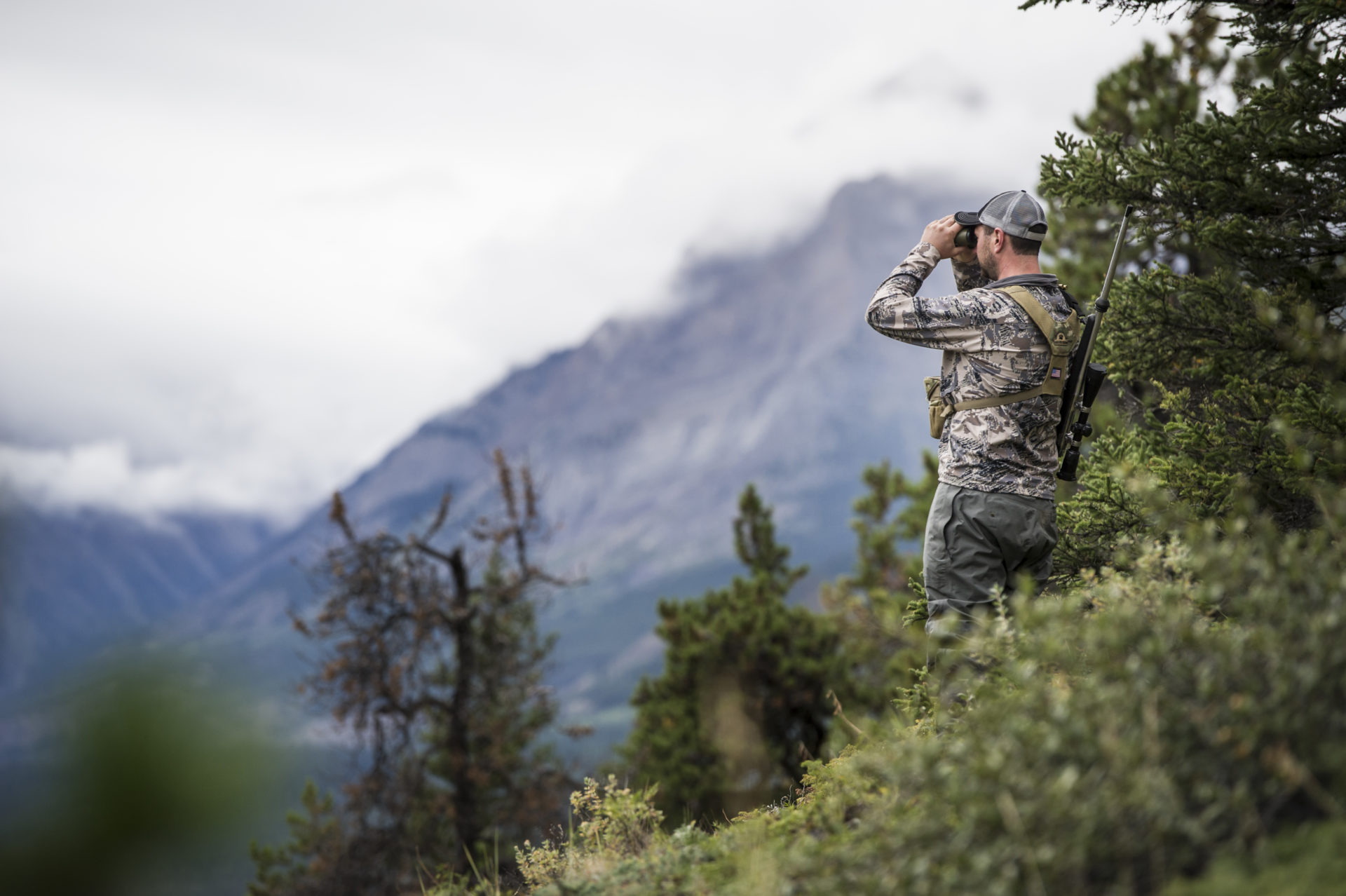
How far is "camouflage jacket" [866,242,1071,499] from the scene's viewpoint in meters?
4.98

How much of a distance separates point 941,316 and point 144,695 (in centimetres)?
397

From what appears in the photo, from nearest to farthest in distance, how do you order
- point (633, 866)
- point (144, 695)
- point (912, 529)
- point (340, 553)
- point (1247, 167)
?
1. point (144, 695)
2. point (633, 866)
3. point (1247, 167)
4. point (340, 553)
5. point (912, 529)

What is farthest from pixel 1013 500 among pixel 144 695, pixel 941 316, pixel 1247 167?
pixel 144 695

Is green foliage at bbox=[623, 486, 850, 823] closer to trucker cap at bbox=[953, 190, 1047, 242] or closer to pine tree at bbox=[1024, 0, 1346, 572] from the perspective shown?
pine tree at bbox=[1024, 0, 1346, 572]

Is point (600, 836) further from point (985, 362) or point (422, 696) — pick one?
point (422, 696)

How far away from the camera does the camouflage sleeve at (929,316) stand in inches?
195

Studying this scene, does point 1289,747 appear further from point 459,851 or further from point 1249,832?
point 459,851

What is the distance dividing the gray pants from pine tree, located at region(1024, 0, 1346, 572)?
4.84 feet

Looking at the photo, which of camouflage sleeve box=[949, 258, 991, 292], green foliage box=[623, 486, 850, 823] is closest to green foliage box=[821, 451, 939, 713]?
green foliage box=[623, 486, 850, 823]

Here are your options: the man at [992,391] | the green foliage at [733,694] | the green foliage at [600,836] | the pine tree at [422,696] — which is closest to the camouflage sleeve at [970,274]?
the man at [992,391]

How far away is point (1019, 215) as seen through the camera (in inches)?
197

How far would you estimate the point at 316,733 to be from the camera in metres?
20.8

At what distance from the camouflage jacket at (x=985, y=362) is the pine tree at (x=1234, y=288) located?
1.41 meters

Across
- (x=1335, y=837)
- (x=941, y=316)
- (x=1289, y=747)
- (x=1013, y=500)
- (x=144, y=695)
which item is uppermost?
(x=941, y=316)
